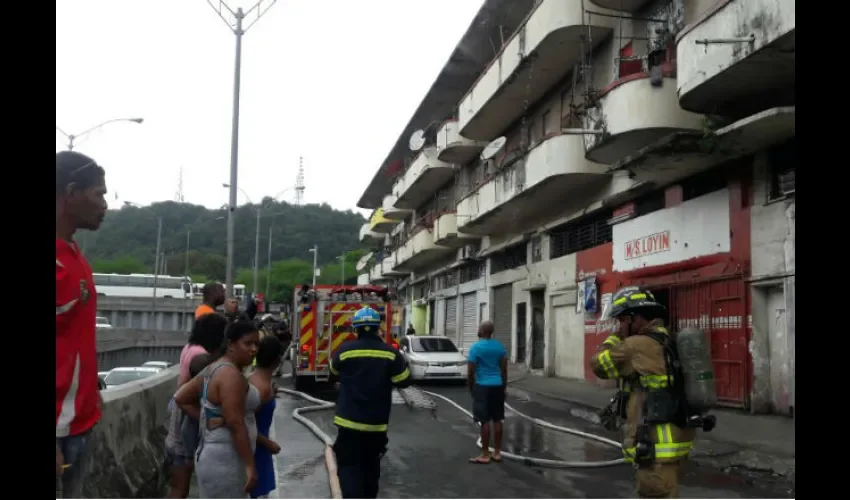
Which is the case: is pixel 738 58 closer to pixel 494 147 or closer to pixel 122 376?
pixel 494 147

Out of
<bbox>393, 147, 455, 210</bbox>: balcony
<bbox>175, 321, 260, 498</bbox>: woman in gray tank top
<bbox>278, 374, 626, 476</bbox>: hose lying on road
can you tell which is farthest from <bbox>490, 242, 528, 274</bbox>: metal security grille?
<bbox>175, 321, 260, 498</bbox>: woman in gray tank top

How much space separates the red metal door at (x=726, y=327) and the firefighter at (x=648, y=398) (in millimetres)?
10318

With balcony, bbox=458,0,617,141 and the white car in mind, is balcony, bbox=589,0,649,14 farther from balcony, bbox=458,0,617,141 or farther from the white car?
the white car

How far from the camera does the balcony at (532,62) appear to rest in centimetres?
1944

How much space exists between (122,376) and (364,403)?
13053 mm

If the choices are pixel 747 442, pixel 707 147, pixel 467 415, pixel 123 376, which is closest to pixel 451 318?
pixel 123 376

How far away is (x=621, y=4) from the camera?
729 inches

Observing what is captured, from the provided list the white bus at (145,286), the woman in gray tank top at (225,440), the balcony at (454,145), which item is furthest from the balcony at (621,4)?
the white bus at (145,286)

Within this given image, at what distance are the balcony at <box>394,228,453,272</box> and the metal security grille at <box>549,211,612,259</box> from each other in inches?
478

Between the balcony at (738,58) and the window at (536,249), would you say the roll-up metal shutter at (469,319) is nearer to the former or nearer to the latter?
the window at (536,249)

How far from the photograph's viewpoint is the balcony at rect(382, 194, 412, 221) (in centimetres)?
4888
